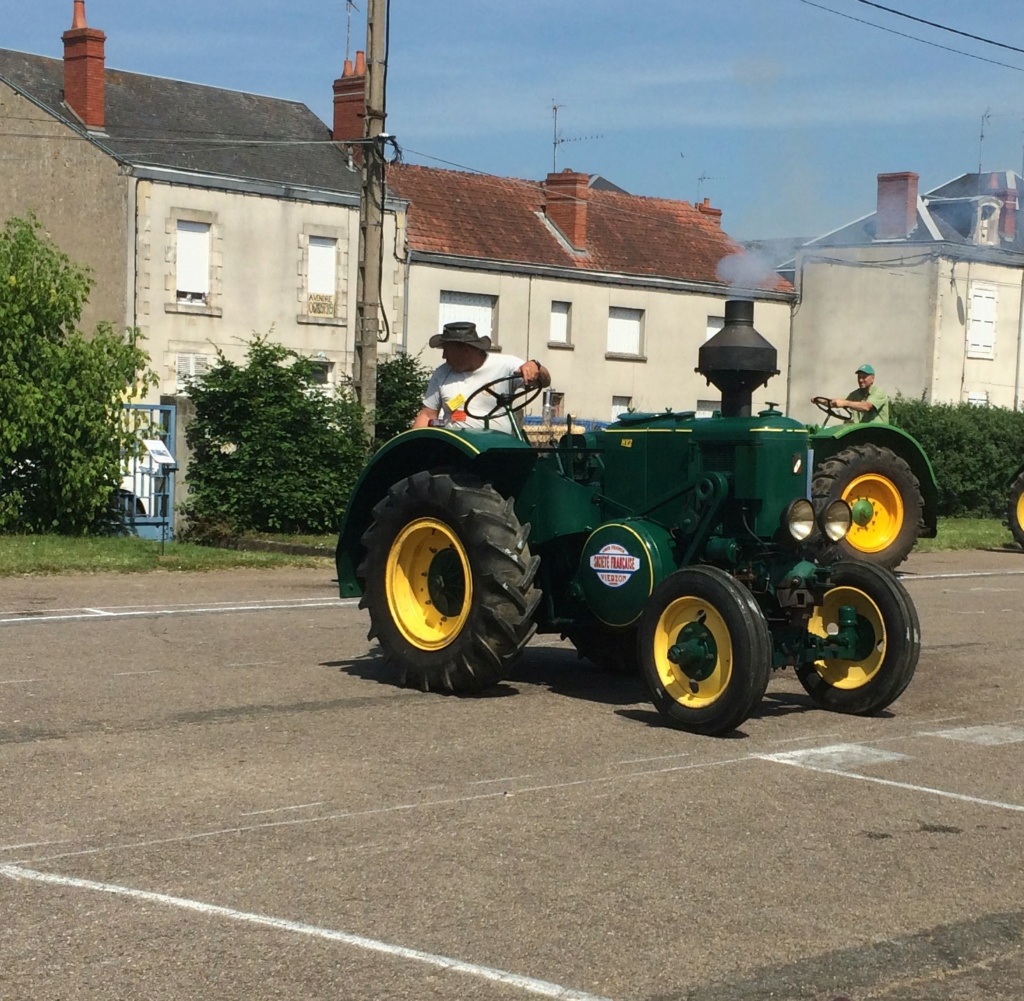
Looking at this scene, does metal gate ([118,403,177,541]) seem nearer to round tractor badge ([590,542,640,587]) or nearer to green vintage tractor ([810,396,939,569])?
green vintage tractor ([810,396,939,569])

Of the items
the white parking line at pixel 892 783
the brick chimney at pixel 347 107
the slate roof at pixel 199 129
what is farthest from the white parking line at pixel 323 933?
the brick chimney at pixel 347 107

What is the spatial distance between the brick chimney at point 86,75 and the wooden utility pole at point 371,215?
1645 cm

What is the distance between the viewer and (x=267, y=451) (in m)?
19.5

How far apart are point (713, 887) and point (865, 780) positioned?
1.88 metres

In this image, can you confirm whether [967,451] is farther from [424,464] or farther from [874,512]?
[424,464]

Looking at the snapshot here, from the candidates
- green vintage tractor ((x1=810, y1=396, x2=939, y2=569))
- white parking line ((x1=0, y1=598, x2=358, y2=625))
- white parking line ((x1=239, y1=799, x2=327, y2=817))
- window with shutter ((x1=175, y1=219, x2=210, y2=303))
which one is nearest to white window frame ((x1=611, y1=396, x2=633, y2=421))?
window with shutter ((x1=175, y1=219, x2=210, y2=303))

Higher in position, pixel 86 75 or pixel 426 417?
pixel 86 75

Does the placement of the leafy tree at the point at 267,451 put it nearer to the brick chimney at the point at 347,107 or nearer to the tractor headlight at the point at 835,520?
the tractor headlight at the point at 835,520

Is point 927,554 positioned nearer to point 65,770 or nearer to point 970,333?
point 65,770

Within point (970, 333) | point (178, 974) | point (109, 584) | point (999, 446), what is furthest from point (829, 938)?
point (970, 333)

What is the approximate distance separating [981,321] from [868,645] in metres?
41.5

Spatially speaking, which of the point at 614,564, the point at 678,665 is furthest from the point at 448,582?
the point at 678,665

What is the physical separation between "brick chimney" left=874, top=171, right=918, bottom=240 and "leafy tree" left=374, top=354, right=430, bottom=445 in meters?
6.73

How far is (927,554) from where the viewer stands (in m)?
20.7
